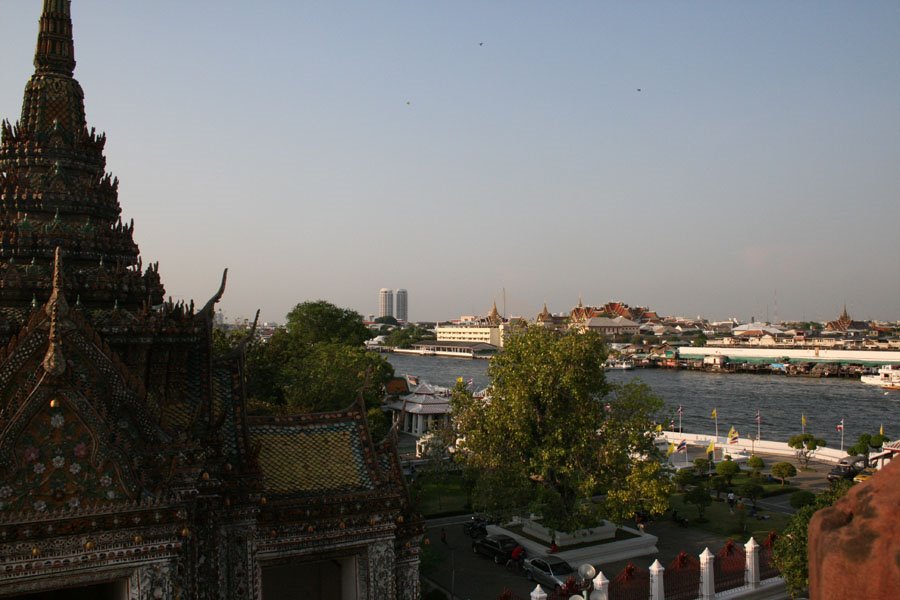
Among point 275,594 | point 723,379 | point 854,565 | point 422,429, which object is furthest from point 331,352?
point 723,379

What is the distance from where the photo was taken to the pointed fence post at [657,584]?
19.8 meters

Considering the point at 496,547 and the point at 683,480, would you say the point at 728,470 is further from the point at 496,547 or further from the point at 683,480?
the point at 496,547

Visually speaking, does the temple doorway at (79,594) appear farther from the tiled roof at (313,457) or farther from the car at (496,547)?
the car at (496,547)

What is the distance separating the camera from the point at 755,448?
4956 centimetres

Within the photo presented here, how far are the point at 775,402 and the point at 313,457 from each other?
8904 cm

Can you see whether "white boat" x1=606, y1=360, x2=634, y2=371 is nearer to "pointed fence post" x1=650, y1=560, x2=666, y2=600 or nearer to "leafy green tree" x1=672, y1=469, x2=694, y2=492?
"leafy green tree" x1=672, y1=469, x2=694, y2=492

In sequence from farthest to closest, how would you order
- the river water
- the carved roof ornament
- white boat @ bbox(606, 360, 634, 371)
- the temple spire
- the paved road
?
white boat @ bbox(606, 360, 634, 371) < the river water < the paved road < the temple spire < the carved roof ornament

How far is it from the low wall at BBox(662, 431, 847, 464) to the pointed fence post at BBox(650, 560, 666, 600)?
27.5 meters

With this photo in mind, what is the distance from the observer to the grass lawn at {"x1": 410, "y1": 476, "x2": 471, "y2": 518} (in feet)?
109

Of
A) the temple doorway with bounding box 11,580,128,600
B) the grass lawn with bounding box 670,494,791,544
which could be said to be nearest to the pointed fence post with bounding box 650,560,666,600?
the grass lawn with bounding box 670,494,791,544

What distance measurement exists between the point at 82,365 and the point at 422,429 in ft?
153

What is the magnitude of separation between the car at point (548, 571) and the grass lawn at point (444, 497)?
26.9 feet

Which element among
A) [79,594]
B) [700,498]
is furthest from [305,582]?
[700,498]

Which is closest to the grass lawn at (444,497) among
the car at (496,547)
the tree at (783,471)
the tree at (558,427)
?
the car at (496,547)
